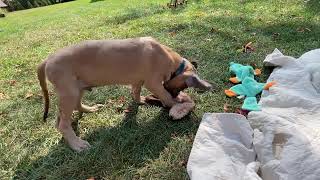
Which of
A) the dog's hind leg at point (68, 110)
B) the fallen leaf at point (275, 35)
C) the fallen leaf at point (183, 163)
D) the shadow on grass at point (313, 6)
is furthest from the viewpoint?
the shadow on grass at point (313, 6)

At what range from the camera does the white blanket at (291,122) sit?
3109 mm

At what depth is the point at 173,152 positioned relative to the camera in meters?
3.79

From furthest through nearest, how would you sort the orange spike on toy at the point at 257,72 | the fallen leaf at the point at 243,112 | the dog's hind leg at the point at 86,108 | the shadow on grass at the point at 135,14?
the shadow on grass at the point at 135,14, the orange spike on toy at the point at 257,72, the dog's hind leg at the point at 86,108, the fallen leaf at the point at 243,112

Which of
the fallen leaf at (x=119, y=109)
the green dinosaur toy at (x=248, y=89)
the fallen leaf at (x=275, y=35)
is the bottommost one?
the fallen leaf at (x=275, y=35)

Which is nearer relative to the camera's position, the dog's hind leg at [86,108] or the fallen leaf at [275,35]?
the dog's hind leg at [86,108]

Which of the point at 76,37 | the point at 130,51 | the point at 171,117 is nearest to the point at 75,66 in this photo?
the point at 130,51

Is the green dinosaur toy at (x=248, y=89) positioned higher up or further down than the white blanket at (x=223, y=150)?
further down

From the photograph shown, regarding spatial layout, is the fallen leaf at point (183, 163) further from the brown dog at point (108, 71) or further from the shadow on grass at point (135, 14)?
the shadow on grass at point (135, 14)

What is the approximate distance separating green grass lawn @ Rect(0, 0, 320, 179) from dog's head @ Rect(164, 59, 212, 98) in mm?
278

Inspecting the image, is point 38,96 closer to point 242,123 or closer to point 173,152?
point 173,152

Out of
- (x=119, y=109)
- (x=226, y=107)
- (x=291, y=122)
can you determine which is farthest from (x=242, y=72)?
(x=119, y=109)

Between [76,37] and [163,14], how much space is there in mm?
2135

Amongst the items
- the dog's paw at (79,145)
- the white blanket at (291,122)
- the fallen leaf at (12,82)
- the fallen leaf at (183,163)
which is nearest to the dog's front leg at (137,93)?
the dog's paw at (79,145)

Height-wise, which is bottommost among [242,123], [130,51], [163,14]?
[163,14]
